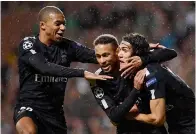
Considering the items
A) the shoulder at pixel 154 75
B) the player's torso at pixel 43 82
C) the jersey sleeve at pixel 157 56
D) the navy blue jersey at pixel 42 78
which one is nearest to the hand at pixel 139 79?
the shoulder at pixel 154 75

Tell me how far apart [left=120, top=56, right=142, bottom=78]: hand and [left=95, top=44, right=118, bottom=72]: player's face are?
0.15 m

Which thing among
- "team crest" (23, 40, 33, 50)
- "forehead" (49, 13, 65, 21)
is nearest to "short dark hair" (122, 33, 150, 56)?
"forehead" (49, 13, 65, 21)

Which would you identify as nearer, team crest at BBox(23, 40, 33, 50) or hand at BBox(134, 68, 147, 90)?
hand at BBox(134, 68, 147, 90)

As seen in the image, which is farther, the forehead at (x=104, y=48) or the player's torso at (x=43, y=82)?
the player's torso at (x=43, y=82)

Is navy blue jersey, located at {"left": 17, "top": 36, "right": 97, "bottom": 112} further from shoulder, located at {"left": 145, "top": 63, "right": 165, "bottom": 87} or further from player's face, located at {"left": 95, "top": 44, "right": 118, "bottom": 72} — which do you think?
shoulder, located at {"left": 145, "top": 63, "right": 165, "bottom": 87}

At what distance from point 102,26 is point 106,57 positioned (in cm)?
438

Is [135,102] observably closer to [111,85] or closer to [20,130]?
[111,85]

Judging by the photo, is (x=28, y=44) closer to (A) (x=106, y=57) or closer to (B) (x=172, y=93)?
(A) (x=106, y=57)

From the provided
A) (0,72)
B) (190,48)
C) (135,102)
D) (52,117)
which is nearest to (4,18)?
(0,72)

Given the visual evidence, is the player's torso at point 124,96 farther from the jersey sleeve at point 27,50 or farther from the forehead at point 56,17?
the forehead at point 56,17

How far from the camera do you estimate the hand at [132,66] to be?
158 inches

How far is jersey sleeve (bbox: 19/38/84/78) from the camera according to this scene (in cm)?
417

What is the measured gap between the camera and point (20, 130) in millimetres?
4227

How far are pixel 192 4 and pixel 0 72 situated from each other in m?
3.43
